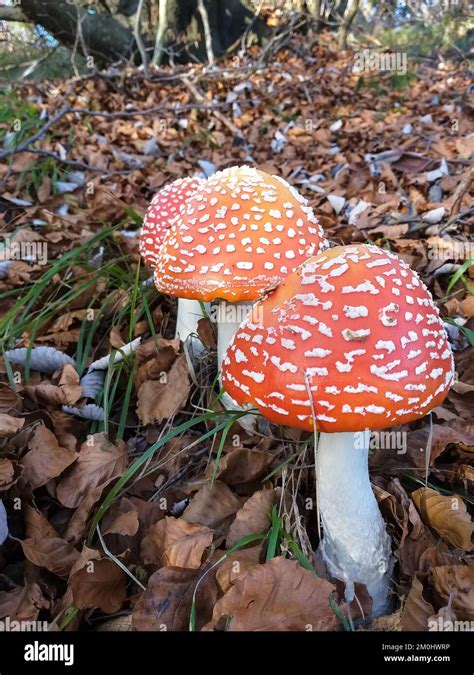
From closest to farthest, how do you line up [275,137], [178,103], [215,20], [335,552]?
[335,552] → [275,137] → [178,103] → [215,20]

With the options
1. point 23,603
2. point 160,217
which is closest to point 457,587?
point 23,603

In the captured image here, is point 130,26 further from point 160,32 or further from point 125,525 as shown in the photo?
point 125,525

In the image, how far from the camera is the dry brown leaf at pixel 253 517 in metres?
2.18

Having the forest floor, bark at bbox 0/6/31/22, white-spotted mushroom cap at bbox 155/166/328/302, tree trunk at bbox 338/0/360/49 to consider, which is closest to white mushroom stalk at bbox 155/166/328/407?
white-spotted mushroom cap at bbox 155/166/328/302

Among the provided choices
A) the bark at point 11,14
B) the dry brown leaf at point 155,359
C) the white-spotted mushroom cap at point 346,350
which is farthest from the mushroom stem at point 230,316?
the bark at point 11,14

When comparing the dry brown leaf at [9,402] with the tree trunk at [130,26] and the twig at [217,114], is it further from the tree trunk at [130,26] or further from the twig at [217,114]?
the tree trunk at [130,26]

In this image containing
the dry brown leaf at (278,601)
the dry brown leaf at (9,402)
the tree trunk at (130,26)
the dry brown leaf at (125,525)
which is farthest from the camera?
the tree trunk at (130,26)

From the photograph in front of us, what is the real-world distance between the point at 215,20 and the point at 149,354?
1110 centimetres

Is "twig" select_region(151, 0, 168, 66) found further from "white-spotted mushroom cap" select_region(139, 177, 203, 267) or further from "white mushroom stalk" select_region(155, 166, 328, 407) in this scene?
"white mushroom stalk" select_region(155, 166, 328, 407)

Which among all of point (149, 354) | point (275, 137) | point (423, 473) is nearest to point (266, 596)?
point (423, 473)

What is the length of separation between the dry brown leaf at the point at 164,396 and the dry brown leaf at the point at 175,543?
2.34 feet

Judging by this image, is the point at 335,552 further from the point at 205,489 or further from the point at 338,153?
the point at 338,153

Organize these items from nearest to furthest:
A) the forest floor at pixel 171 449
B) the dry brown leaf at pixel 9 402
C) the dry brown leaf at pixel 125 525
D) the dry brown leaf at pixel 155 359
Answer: the forest floor at pixel 171 449 < the dry brown leaf at pixel 125 525 < the dry brown leaf at pixel 9 402 < the dry brown leaf at pixel 155 359

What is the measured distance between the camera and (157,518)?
2.39 metres
